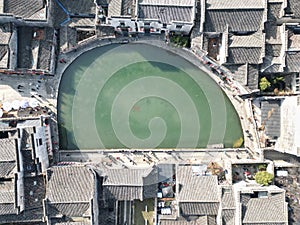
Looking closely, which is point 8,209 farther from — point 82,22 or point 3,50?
point 82,22

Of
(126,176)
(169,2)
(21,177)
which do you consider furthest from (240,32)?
(21,177)

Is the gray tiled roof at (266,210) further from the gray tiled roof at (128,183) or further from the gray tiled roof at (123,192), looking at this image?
the gray tiled roof at (123,192)

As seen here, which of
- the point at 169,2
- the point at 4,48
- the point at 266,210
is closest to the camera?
the point at 266,210

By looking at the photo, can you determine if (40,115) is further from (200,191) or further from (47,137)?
(200,191)

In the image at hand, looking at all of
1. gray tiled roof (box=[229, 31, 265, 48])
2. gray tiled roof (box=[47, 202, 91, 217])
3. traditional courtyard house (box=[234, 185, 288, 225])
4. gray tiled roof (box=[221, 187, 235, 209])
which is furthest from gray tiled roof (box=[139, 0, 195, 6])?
gray tiled roof (box=[47, 202, 91, 217])

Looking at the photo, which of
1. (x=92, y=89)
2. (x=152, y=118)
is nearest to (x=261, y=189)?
(x=152, y=118)

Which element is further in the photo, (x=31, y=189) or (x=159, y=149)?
(x=159, y=149)
